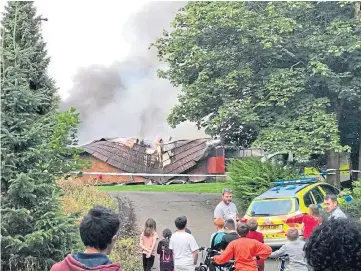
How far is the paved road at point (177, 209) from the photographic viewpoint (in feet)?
50.5

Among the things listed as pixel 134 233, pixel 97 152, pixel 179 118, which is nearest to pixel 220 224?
pixel 134 233

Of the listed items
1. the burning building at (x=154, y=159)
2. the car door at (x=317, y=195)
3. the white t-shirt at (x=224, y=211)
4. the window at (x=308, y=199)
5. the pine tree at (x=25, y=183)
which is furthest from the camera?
the burning building at (x=154, y=159)

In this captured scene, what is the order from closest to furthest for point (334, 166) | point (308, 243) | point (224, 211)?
point (308, 243), point (224, 211), point (334, 166)

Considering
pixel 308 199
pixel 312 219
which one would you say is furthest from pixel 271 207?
pixel 312 219

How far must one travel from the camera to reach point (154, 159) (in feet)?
87.4

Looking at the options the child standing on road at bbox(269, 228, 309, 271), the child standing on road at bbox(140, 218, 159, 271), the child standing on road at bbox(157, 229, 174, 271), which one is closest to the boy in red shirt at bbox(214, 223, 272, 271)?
the child standing on road at bbox(269, 228, 309, 271)

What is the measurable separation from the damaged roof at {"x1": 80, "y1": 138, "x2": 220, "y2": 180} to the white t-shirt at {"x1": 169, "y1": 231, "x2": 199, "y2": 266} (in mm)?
18322

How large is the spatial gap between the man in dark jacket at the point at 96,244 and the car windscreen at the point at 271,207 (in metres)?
8.69

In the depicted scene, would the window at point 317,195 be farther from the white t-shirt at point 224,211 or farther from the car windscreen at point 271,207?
the white t-shirt at point 224,211

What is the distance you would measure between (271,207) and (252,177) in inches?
199

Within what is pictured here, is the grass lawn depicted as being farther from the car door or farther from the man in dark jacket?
the man in dark jacket

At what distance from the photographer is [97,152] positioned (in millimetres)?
25812

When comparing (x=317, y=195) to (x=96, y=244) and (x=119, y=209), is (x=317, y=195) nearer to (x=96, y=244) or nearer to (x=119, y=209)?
(x=119, y=209)

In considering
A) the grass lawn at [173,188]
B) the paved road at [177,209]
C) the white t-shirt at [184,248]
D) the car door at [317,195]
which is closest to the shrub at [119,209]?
the paved road at [177,209]
